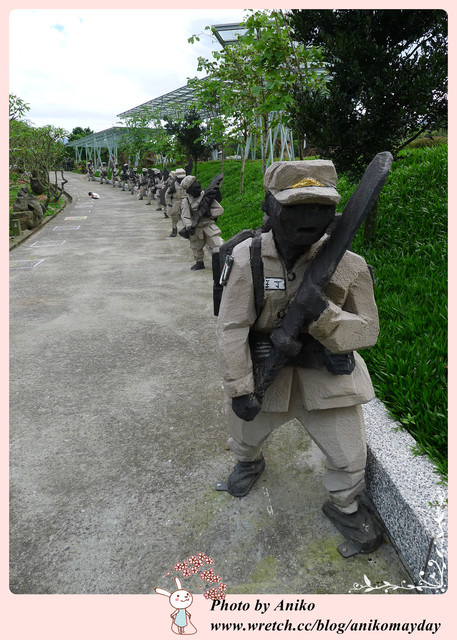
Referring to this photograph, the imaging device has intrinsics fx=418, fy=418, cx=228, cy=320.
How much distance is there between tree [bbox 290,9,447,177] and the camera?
422 cm

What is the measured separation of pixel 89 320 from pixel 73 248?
17.9ft

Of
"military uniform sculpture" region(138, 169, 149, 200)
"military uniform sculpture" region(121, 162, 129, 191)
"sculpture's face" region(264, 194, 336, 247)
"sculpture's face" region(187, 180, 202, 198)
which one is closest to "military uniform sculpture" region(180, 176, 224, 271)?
"sculpture's face" region(187, 180, 202, 198)

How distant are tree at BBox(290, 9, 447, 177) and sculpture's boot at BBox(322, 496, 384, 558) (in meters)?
3.76

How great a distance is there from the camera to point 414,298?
12.2ft

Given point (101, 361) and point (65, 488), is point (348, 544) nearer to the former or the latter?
point (65, 488)

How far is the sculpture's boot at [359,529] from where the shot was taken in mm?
2131

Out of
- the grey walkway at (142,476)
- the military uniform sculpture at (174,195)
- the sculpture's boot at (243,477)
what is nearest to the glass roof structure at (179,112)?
the military uniform sculpture at (174,195)

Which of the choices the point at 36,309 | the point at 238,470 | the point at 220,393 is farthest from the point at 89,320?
the point at 238,470

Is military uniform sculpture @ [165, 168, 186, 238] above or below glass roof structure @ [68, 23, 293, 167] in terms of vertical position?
below

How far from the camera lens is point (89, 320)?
5.61m

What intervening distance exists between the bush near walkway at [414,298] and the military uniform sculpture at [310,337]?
473mm

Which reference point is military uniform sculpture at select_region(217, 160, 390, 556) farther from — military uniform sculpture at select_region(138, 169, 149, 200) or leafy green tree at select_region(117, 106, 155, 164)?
leafy green tree at select_region(117, 106, 155, 164)

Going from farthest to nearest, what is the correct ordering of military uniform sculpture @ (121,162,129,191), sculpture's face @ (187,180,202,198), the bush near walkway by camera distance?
military uniform sculpture @ (121,162,129,191) → sculpture's face @ (187,180,202,198) → the bush near walkway

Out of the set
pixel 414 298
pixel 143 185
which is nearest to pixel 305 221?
pixel 414 298
